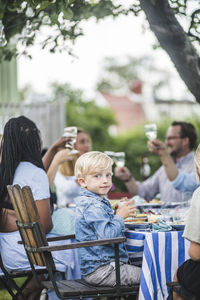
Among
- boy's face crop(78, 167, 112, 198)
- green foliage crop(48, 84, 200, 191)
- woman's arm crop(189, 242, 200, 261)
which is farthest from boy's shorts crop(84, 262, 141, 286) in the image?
green foliage crop(48, 84, 200, 191)

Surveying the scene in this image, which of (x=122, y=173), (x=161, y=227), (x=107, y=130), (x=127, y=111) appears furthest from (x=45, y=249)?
(x=127, y=111)

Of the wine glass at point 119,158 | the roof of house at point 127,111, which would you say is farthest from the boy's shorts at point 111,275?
the roof of house at point 127,111

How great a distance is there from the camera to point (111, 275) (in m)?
3.22

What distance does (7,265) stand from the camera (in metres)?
3.90

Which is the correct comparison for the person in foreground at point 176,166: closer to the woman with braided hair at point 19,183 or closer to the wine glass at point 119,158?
the wine glass at point 119,158

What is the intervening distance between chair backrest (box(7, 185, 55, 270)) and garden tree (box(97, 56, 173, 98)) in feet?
154

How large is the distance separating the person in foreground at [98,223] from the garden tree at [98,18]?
103cm

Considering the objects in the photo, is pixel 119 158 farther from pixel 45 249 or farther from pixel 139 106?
pixel 139 106

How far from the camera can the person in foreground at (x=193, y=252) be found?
108 inches

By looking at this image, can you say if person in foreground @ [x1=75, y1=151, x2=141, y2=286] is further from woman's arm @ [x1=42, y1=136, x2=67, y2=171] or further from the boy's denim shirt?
woman's arm @ [x1=42, y1=136, x2=67, y2=171]

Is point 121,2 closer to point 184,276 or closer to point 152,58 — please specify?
point 184,276

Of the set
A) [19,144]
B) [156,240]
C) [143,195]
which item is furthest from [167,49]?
[143,195]

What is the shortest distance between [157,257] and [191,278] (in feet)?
1.14

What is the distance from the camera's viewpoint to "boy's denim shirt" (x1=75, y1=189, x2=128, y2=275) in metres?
3.19
